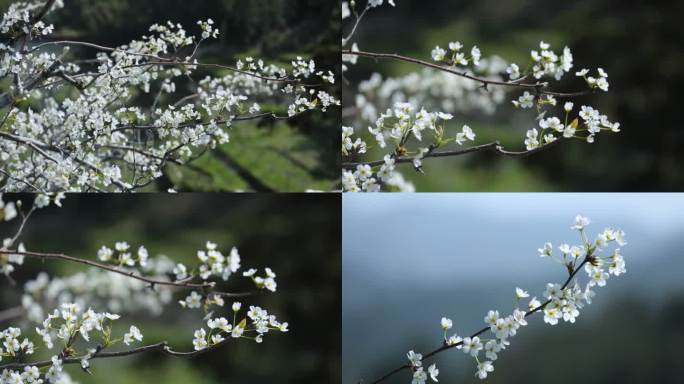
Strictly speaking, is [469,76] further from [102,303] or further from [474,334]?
[102,303]

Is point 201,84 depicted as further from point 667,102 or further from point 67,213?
point 667,102

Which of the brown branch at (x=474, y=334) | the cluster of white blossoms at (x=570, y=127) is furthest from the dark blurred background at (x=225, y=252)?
the cluster of white blossoms at (x=570, y=127)

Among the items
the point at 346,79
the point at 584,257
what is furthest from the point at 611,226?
the point at 346,79

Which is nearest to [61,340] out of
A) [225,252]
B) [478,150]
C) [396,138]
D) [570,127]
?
[225,252]

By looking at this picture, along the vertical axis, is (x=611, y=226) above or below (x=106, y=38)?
below

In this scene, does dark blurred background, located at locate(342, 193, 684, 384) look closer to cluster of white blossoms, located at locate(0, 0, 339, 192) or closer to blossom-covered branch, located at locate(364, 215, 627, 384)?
blossom-covered branch, located at locate(364, 215, 627, 384)

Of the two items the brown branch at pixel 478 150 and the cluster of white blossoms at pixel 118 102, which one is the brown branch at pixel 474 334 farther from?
the cluster of white blossoms at pixel 118 102

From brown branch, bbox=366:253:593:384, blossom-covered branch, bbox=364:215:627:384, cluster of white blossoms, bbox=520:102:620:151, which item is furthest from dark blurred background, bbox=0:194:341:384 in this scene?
cluster of white blossoms, bbox=520:102:620:151
